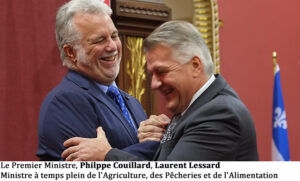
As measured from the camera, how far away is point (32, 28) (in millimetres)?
3035

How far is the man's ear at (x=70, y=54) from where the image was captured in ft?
7.31

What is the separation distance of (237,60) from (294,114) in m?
0.63

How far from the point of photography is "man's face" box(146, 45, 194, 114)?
1831 millimetres

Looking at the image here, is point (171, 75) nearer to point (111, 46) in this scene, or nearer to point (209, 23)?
point (111, 46)

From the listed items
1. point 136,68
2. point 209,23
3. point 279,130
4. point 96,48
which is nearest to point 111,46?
point 96,48

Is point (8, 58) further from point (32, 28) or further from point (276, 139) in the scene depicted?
point (276, 139)

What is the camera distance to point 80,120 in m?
2.03

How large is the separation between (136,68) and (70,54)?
115 centimetres

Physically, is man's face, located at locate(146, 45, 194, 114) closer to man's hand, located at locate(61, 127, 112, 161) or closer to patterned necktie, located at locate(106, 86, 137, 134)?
man's hand, located at locate(61, 127, 112, 161)

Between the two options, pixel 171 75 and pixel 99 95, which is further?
pixel 99 95

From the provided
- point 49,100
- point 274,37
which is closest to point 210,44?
point 274,37

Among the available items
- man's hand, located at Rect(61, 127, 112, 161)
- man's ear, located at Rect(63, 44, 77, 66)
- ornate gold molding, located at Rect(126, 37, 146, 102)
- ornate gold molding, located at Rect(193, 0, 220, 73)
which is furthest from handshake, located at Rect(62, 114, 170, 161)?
ornate gold molding, located at Rect(193, 0, 220, 73)

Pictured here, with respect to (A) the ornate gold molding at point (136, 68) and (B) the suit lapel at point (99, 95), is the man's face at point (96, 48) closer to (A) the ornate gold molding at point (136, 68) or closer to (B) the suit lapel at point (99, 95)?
(B) the suit lapel at point (99, 95)

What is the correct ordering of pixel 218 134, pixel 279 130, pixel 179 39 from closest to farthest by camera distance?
1. pixel 218 134
2. pixel 179 39
3. pixel 279 130
